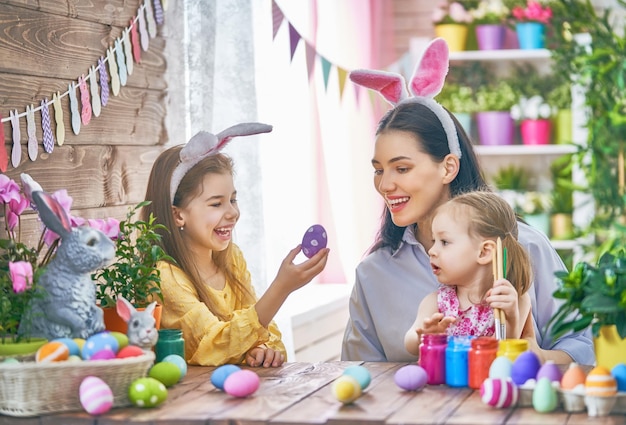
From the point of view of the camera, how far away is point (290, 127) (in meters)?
4.08

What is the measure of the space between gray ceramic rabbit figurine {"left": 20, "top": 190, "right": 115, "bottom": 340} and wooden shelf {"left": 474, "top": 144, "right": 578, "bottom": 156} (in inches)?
156

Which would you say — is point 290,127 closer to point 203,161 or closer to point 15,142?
point 203,161

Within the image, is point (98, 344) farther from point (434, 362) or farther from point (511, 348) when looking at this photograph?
point (511, 348)

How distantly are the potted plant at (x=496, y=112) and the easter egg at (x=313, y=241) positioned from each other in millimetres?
3452

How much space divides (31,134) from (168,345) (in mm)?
629

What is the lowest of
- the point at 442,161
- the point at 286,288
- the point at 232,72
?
the point at 286,288

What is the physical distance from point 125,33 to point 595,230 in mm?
3087

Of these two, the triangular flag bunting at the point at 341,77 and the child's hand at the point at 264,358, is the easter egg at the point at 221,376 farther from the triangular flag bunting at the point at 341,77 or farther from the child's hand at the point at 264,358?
the triangular flag bunting at the point at 341,77

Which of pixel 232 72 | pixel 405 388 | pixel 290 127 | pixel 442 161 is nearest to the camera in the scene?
pixel 405 388

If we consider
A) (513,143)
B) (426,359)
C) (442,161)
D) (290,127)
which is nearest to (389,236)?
(442,161)

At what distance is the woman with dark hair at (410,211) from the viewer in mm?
2641

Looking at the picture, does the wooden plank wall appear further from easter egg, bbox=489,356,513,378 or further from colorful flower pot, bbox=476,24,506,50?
colorful flower pot, bbox=476,24,506,50

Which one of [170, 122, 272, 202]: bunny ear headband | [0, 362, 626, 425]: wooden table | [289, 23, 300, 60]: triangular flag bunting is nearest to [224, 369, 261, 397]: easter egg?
[0, 362, 626, 425]: wooden table

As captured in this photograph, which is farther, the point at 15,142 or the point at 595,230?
the point at 595,230
